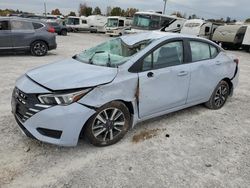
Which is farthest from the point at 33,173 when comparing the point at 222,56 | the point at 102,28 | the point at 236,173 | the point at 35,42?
the point at 102,28

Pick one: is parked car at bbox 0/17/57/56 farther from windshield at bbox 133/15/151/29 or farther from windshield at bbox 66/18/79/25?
windshield at bbox 66/18/79/25

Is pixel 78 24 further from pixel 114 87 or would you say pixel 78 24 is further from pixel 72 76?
pixel 114 87

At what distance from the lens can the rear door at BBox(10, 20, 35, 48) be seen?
998 cm

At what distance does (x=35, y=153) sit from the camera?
128 inches

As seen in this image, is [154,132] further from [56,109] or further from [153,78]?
[56,109]

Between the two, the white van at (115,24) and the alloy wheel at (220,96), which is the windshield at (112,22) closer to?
the white van at (115,24)

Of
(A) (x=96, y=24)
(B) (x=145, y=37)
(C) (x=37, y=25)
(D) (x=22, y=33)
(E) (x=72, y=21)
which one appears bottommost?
(A) (x=96, y=24)

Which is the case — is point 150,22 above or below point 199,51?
below

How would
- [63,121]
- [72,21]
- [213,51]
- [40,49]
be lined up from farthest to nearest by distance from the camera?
Result: [72,21] < [40,49] < [213,51] < [63,121]

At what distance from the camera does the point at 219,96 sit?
16.7 feet

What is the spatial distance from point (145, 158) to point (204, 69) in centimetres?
209

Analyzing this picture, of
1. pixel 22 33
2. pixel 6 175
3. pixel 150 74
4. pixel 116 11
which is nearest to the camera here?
pixel 6 175

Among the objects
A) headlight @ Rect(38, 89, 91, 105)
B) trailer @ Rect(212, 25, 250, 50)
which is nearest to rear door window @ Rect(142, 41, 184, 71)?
headlight @ Rect(38, 89, 91, 105)

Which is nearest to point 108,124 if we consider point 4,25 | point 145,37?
point 145,37
